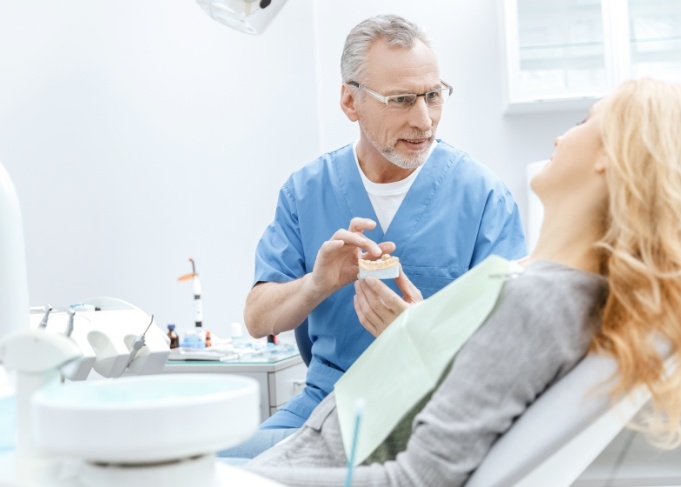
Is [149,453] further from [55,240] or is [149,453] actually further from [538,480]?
[55,240]

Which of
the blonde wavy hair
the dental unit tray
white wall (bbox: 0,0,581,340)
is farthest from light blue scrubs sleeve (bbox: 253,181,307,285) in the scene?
white wall (bbox: 0,0,581,340)

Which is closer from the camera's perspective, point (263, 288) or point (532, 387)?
point (532, 387)

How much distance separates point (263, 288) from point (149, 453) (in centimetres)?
131

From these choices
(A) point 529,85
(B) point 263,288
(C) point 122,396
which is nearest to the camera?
(C) point 122,396

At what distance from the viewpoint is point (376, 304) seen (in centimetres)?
176

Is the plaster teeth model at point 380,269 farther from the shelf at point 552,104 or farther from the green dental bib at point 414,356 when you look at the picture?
the shelf at point 552,104

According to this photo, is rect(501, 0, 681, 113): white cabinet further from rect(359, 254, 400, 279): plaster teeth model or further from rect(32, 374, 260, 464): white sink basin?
rect(32, 374, 260, 464): white sink basin

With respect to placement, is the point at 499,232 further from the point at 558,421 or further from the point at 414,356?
the point at 558,421

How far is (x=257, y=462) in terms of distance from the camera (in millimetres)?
1429

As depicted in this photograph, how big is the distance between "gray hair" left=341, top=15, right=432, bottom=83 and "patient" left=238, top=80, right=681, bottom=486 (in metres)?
0.85

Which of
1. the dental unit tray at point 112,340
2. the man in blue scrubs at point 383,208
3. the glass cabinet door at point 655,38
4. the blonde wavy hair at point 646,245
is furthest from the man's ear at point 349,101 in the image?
the glass cabinet door at point 655,38

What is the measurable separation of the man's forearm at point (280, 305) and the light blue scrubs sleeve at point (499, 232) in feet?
1.37

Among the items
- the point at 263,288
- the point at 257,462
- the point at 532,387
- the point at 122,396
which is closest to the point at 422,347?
the point at 532,387

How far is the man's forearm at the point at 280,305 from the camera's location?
1.93 metres
